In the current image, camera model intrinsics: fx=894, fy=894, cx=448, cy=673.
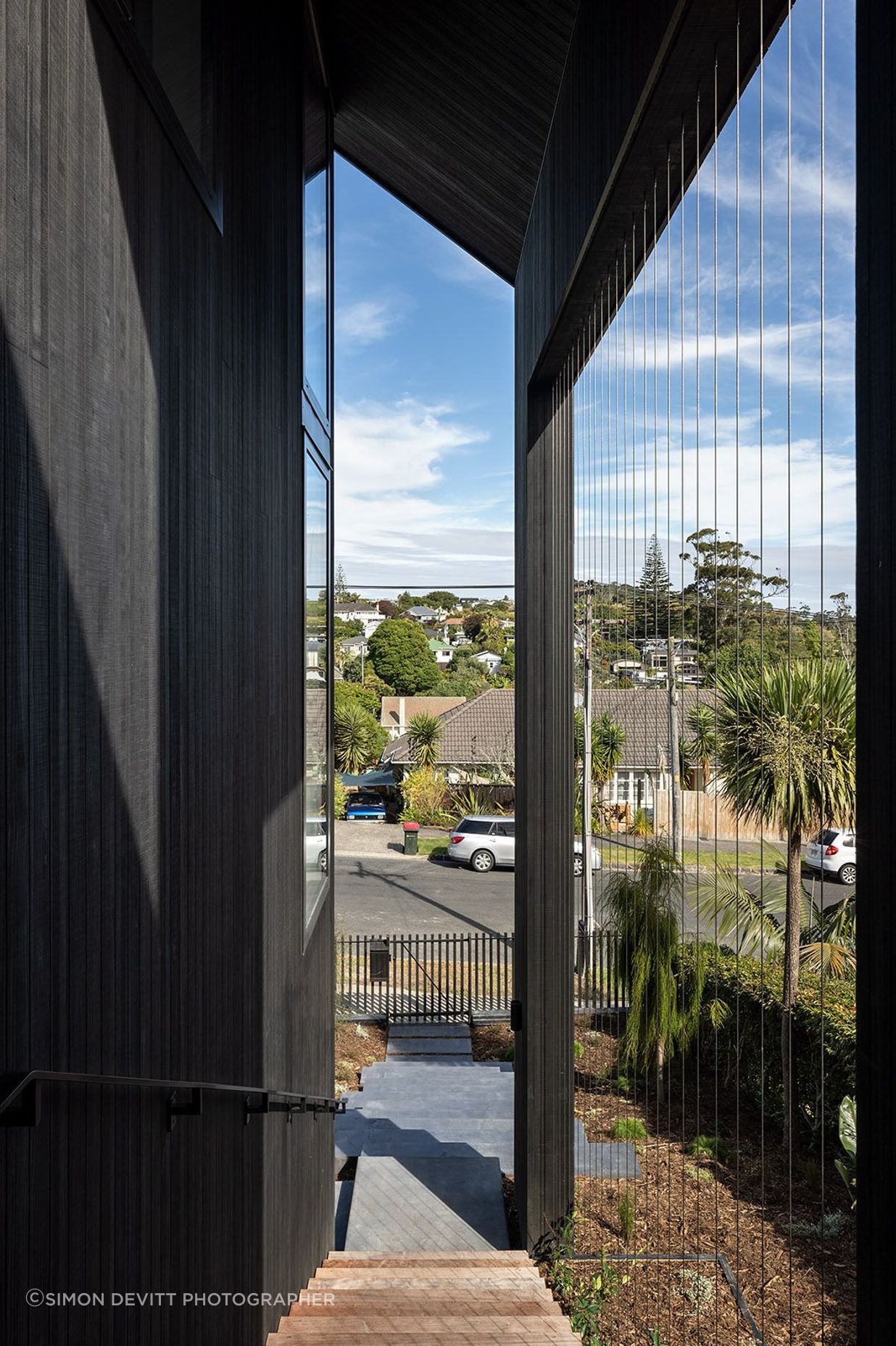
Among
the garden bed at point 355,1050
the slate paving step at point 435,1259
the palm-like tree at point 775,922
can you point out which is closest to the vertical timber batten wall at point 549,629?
the slate paving step at point 435,1259

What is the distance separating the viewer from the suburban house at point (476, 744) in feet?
70.5

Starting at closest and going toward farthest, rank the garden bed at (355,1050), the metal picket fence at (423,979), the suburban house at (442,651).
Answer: the garden bed at (355,1050) < the metal picket fence at (423,979) < the suburban house at (442,651)

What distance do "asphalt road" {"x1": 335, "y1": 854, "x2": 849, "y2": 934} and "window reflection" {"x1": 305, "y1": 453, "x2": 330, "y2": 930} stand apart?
26.5ft

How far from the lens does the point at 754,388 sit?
1.68 metres

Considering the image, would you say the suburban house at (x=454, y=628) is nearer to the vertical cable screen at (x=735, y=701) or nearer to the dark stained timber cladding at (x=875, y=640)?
the vertical cable screen at (x=735, y=701)

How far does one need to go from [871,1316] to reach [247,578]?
96.3 inches

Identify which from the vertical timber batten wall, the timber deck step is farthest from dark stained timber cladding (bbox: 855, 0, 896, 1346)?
the timber deck step

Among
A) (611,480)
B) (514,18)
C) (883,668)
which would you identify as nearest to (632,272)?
(611,480)

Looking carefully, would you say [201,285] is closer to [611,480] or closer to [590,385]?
[611,480]

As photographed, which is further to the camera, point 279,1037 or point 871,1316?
point 279,1037

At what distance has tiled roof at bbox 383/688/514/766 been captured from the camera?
22.0 metres

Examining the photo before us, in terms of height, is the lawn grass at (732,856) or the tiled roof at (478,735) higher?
the lawn grass at (732,856)

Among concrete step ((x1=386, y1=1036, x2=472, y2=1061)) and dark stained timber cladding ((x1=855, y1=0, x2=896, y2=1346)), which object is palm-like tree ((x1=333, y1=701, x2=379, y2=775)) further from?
dark stained timber cladding ((x1=855, y1=0, x2=896, y2=1346))

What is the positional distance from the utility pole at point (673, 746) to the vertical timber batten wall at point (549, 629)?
1.54 m
